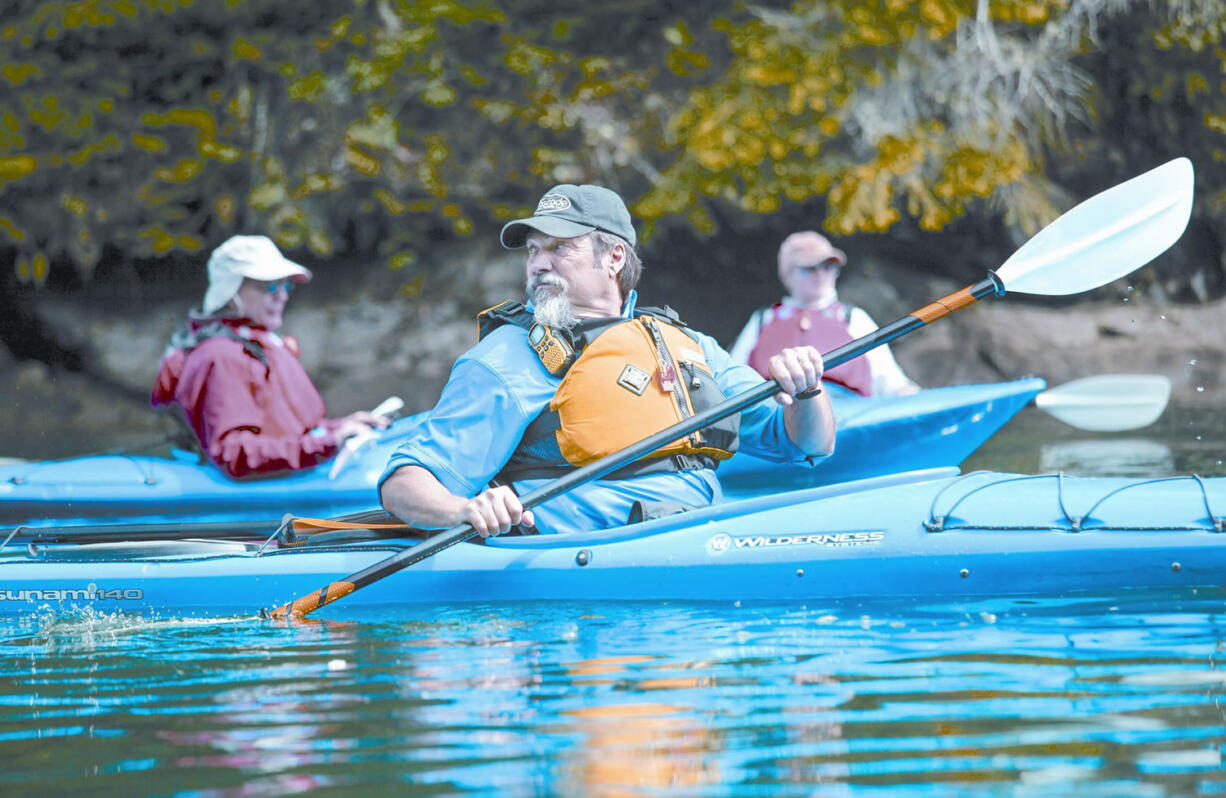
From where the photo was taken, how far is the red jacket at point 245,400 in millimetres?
4918

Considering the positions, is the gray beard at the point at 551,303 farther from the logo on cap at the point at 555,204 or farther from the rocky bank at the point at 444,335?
the rocky bank at the point at 444,335

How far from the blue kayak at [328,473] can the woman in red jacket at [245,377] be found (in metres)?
0.12

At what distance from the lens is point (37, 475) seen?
5344mm

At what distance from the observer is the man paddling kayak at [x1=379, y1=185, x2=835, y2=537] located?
3.18 metres

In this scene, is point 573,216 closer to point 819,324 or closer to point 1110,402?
point 1110,402

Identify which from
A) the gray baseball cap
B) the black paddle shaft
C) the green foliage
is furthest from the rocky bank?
the gray baseball cap

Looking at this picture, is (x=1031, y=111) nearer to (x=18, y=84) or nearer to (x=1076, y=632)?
(x=18, y=84)

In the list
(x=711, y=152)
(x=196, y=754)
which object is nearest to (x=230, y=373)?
(x=196, y=754)

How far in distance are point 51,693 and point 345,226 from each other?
25.8 ft

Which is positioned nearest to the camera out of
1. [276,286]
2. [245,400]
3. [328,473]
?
[245,400]

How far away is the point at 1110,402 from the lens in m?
5.16

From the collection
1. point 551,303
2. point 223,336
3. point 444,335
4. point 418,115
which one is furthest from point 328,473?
point 418,115

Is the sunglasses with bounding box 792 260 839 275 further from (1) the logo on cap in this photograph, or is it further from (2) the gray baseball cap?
(1) the logo on cap

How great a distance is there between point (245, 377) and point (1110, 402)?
3.06 m
